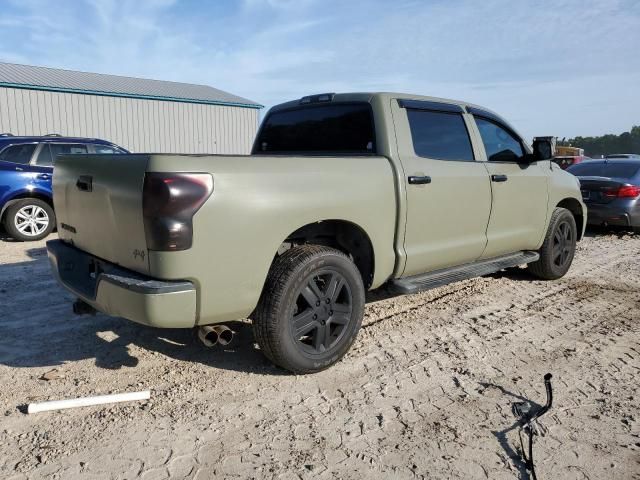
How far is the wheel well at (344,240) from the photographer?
3.52 m

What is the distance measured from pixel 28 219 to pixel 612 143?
55189 mm

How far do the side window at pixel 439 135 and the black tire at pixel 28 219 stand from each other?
6836 millimetres

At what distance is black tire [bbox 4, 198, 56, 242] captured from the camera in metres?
8.20

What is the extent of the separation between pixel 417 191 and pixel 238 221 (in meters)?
1.58

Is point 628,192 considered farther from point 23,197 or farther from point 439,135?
point 23,197

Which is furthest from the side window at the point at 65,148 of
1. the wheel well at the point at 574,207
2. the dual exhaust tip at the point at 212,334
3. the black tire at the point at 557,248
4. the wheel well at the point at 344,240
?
the wheel well at the point at 574,207

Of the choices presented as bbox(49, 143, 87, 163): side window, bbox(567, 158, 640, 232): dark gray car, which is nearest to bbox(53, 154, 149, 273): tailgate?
bbox(49, 143, 87, 163): side window

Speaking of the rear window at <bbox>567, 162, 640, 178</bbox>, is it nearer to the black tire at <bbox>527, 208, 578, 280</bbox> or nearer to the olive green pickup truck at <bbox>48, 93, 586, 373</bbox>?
the black tire at <bbox>527, 208, 578, 280</bbox>

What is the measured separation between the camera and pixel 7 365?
3482mm

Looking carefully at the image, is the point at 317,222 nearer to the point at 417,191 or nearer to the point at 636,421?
the point at 417,191

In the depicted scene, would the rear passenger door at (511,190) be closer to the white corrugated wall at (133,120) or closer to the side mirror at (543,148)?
the side mirror at (543,148)

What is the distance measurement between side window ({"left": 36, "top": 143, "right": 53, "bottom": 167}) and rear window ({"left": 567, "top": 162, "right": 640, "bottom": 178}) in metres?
9.56

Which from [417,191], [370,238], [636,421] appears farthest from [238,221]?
[636,421]

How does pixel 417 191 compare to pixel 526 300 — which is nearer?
pixel 417 191
